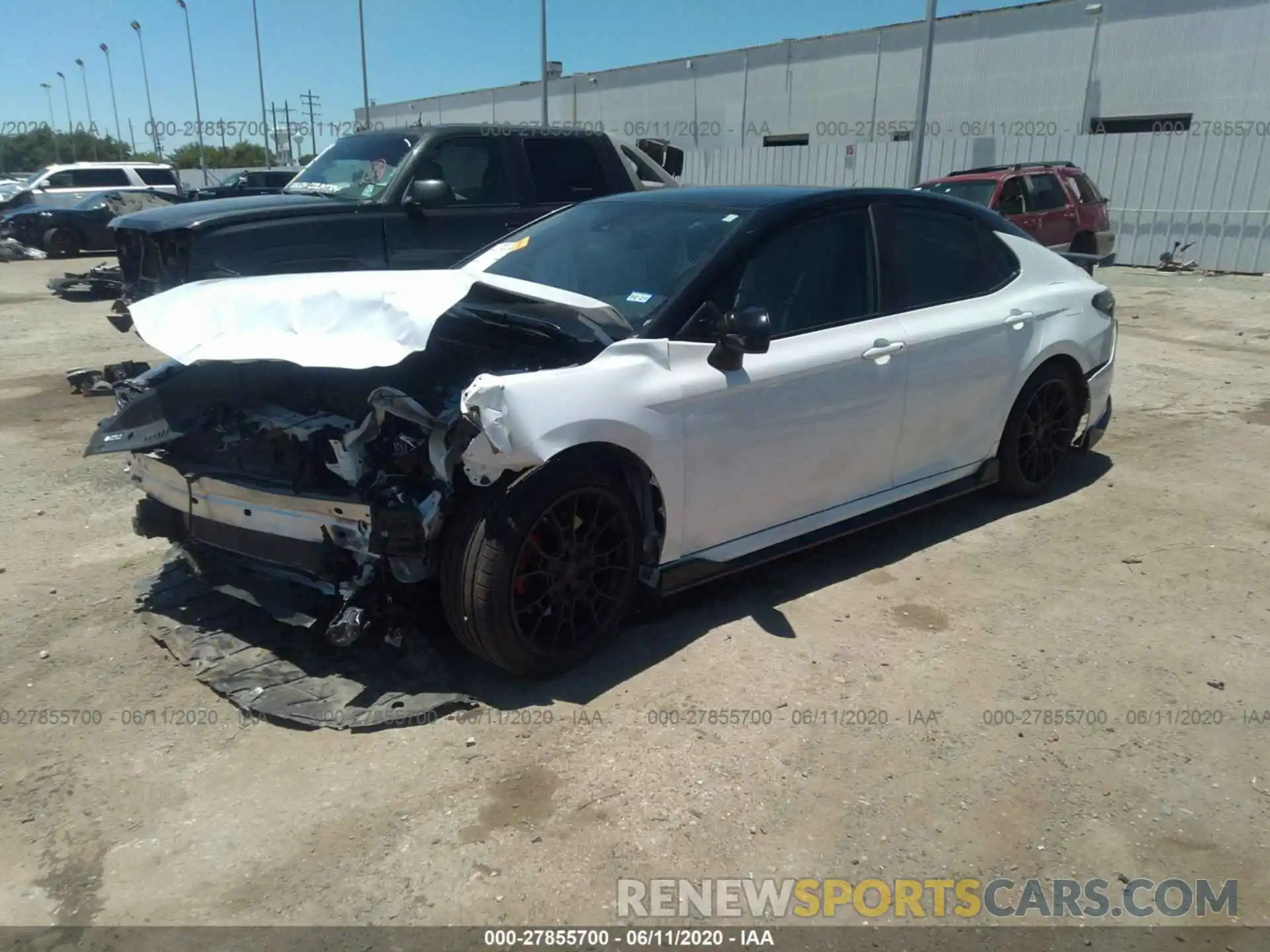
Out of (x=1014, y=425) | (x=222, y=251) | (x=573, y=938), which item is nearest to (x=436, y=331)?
(x=573, y=938)

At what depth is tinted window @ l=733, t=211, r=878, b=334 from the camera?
377 centimetres

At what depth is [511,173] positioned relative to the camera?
779 centimetres

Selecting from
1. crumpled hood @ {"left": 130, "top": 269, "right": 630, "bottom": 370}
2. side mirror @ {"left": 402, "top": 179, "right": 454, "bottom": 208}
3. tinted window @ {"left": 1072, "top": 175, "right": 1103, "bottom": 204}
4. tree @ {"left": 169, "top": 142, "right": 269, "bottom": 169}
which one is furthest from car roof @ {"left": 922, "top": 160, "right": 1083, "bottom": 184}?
tree @ {"left": 169, "top": 142, "right": 269, "bottom": 169}

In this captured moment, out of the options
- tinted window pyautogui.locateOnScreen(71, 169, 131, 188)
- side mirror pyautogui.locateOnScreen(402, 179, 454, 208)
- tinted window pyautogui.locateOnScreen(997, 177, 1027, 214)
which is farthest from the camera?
tinted window pyautogui.locateOnScreen(71, 169, 131, 188)

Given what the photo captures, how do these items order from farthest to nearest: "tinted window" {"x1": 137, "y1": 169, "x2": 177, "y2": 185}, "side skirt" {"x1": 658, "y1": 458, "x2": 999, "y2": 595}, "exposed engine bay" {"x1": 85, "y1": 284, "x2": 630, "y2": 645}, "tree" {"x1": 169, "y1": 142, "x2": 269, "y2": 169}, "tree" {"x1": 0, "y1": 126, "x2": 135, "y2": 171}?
1. "tree" {"x1": 0, "y1": 126, "x2": 135, "y2": 171}
2. "tree" {"x1": 169, "y1": 142, "x2": 269, "y2": 169}
3. "tinted window" {"x1": 137, "y1": 169, "x2": 177, "y2": 185}
4. "side skirt" {"x1": 658, "y1": 458, "x2": 999, "y2": 595}
5. "exposed engine bay" {"x1": 85, "y1": 284, "x2": 630, "y2": 645}

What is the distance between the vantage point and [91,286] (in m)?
14.1

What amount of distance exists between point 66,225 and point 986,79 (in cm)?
2445

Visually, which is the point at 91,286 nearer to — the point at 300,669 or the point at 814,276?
the point at 300,669

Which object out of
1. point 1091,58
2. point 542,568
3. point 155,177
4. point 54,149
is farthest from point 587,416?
point 54,149

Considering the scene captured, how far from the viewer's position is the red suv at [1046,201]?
13867 mm

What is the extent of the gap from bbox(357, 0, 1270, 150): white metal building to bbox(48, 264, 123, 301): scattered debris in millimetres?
9185

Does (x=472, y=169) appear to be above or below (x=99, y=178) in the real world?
above

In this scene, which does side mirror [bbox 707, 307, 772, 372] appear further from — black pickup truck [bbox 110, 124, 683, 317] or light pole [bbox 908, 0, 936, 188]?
light pole [bbox 908, 0, 936, 188]

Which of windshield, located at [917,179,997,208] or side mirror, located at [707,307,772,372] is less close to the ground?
windshield, located at [917,179,997,208]
